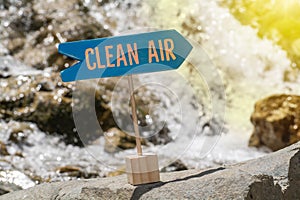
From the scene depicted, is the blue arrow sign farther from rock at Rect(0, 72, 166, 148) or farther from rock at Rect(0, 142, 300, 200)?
rock at Rect(0, 72, 166, 148)

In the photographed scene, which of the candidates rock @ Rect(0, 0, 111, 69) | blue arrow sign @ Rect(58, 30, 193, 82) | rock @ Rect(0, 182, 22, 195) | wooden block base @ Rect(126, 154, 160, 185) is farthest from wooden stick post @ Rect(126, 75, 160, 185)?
rock @ Rect(0, 0, 111, 69)

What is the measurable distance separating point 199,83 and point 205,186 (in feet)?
14.0

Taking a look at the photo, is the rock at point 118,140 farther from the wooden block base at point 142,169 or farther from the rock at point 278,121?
the wooden block base at point 142,169

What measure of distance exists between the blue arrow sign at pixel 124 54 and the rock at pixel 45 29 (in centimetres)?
374

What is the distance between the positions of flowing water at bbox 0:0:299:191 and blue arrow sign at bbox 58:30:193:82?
1980mm

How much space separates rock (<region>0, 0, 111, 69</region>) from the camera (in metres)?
6.70

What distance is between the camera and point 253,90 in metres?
6.78

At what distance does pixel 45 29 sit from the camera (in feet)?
23.3

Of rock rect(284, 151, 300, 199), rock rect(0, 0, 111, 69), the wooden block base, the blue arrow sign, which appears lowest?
rock rect(284, 151, 300, 199)

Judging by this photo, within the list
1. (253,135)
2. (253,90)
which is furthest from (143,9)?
(253,135)

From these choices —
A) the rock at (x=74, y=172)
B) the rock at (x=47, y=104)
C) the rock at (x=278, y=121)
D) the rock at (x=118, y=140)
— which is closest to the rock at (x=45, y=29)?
the rock at (x=47, y=104)

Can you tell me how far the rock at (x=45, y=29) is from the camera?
6.70 metres

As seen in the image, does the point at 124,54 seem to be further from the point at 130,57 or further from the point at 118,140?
the point at 118,140

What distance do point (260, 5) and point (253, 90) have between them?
1.37m
